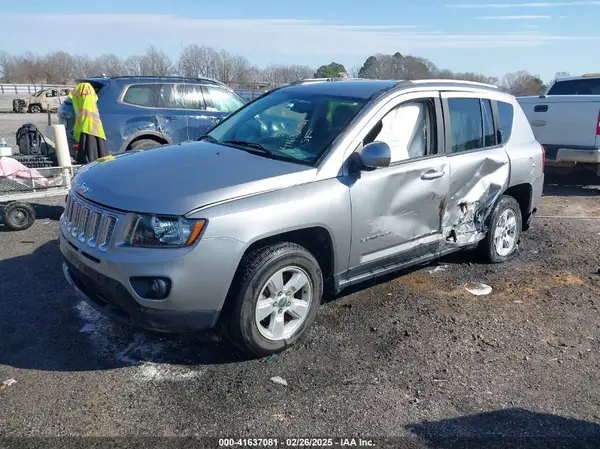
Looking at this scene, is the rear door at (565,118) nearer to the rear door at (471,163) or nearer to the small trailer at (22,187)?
the rear door at (471,163)

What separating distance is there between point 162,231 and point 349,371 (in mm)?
1539

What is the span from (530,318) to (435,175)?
1.44 meters

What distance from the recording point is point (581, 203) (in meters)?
8.73

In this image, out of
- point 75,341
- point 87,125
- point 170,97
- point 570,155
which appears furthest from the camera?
point 570,155

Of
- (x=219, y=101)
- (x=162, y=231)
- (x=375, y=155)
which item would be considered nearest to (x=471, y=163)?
(x=375, y=155)

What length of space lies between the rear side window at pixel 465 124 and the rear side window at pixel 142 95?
17.7 ft

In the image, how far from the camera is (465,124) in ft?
16.4

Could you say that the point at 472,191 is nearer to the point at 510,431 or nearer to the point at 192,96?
the point at 510,431

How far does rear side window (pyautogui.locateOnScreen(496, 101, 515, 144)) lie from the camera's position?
17.8 feet

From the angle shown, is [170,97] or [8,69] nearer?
[170,97]

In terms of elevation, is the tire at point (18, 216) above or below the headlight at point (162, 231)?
below

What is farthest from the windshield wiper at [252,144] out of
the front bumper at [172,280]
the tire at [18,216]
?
the tire at [18,216]

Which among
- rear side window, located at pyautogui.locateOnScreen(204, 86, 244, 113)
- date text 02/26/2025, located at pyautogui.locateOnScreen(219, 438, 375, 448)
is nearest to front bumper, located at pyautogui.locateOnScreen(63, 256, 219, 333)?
date text 02/26/2025, located at pyautogui.locateOnScreen(219, 438, 375, 448)

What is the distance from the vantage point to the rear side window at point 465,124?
4.80 metres
